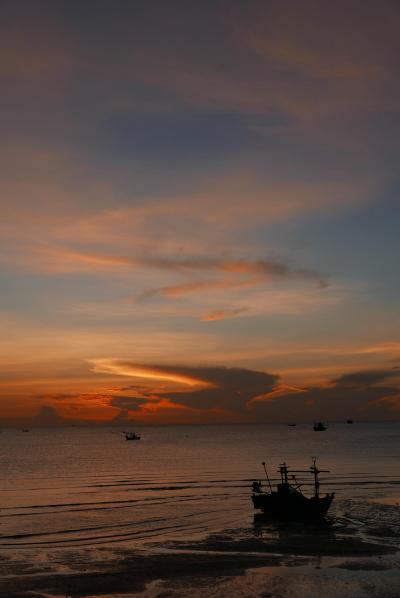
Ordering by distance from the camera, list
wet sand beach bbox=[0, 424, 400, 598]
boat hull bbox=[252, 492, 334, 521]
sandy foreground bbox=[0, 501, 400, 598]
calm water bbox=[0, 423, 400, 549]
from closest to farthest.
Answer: sandy foreground bbox=[0, 501, 400, 598]
wet sand beach bbox=[0, 424, 400, 598]
calm water bbox=[0, 423, 400, 549]
boat hull bbox=[252, 492, 334, 521]

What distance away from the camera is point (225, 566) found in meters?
38.6

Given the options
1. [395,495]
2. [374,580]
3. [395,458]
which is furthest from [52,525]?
[395,458]

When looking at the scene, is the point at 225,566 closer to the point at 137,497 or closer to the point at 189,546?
the point at 189,546

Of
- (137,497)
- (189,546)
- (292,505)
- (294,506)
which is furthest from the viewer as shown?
(137,497)

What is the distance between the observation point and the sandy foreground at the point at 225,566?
33.3 metres

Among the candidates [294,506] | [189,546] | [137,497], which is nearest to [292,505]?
[294,506]

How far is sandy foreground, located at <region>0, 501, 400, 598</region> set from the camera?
33344mm

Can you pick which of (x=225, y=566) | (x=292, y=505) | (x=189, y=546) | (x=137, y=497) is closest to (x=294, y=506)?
(x=292, y=505)

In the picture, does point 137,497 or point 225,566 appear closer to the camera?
point 225,566

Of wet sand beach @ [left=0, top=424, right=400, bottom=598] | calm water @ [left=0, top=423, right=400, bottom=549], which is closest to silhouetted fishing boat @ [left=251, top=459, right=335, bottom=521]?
wet sand beach @ [left=0, top=424, right=400, bottom=598]

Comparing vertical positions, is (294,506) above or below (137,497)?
above

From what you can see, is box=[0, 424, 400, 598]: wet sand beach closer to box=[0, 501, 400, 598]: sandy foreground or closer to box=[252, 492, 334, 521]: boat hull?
box=[0, 501, 400, 598]: sandy foreground

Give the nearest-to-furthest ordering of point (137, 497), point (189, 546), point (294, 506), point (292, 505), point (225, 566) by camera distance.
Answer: point (225, 566)
point (189, 546)
point (294, 506)
point (292, 505)
point (137, 497)

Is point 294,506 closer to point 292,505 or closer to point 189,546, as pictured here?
point 292,505
